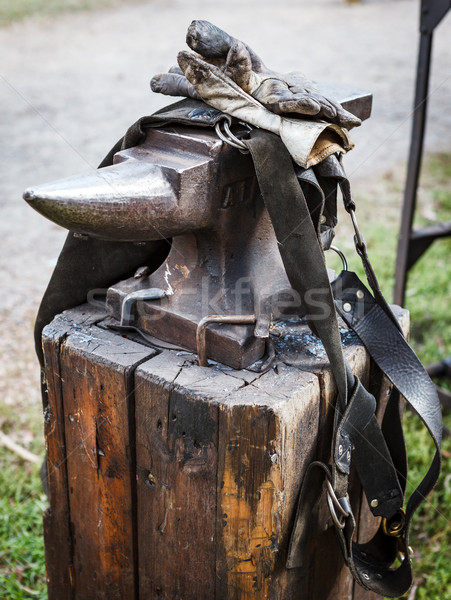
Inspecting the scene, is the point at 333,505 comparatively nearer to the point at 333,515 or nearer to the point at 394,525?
the point at 333,515

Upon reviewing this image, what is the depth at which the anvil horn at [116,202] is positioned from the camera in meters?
1.18

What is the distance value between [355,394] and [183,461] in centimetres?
37

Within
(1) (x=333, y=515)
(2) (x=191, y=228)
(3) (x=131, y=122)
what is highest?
(3) (x=131, y=122)

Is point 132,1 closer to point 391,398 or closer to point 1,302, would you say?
point 1,302

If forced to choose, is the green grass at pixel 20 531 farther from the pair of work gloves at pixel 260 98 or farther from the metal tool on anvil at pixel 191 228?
the pair of work gloves at pixel 260 98

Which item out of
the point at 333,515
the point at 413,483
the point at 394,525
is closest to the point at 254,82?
the point at 333,515

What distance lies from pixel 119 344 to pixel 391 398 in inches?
25.4

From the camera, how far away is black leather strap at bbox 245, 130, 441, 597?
1298 millimetres

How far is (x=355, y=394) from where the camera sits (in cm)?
138

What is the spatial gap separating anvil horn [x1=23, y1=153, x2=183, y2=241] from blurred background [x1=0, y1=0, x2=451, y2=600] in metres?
1.30

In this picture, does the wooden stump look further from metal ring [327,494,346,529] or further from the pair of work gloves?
the pair of work gloves

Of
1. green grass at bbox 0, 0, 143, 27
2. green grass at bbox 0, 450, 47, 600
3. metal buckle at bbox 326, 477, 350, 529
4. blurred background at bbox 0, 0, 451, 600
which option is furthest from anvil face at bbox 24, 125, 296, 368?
green grass at bbox 0, 0, 143, 27

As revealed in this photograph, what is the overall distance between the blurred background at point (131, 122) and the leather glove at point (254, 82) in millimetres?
1506

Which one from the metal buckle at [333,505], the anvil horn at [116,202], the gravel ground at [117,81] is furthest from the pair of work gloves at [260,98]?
the gravel ground at [117,81]
